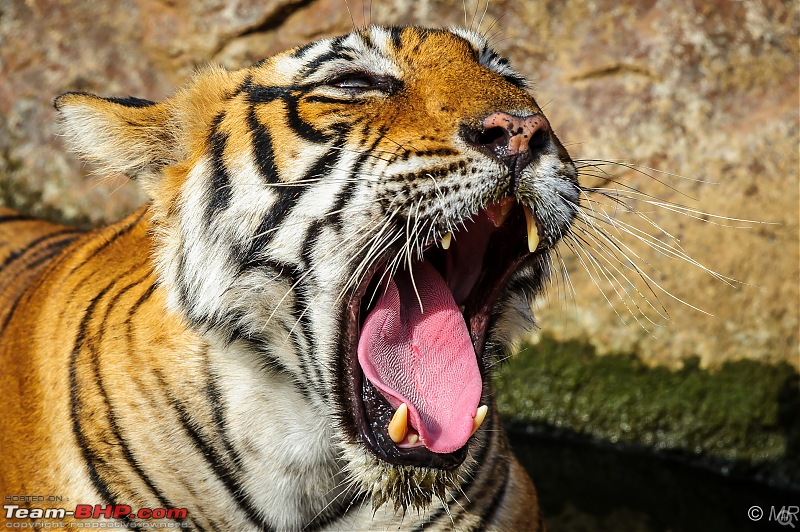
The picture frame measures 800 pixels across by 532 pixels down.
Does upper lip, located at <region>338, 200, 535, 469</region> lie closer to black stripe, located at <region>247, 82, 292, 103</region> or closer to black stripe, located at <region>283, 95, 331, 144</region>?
black stripe, located at <region>283, 95, 331, 144</region>

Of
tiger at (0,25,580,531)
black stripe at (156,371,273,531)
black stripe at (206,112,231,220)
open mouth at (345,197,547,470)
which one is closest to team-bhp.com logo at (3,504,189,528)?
tiger at (0,25,580,531)

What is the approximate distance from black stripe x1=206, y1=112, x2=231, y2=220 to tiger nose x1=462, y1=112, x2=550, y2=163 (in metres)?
0.50

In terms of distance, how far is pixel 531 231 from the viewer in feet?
5.72

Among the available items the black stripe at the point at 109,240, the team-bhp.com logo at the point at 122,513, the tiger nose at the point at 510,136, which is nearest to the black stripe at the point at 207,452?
the team-bhp.com logo at the point at 122,513

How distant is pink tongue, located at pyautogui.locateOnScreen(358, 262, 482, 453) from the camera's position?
68.7 inches

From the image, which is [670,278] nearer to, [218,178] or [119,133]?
[218,178]

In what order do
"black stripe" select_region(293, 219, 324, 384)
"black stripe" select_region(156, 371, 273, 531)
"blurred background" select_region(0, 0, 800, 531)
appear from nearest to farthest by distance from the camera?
"black stripe" select_region(293, 219, 324, 384)
"black stripe" select_region(156, 371, 273, 531)
"blurred background" select_region(0, 0, 800, 531)

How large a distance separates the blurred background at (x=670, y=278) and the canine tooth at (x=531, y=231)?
1.87m

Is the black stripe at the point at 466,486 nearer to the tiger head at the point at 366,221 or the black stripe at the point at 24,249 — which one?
the tiger head at the point at 366,221

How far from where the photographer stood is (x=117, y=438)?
6.31ft

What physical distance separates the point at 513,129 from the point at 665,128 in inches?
97.3

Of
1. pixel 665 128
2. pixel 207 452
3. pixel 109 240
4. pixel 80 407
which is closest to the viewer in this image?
pixel 207 452

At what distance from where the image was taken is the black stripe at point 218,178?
6.04 feet

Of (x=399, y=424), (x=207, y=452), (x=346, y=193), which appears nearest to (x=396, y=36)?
(x=346, y=193)
